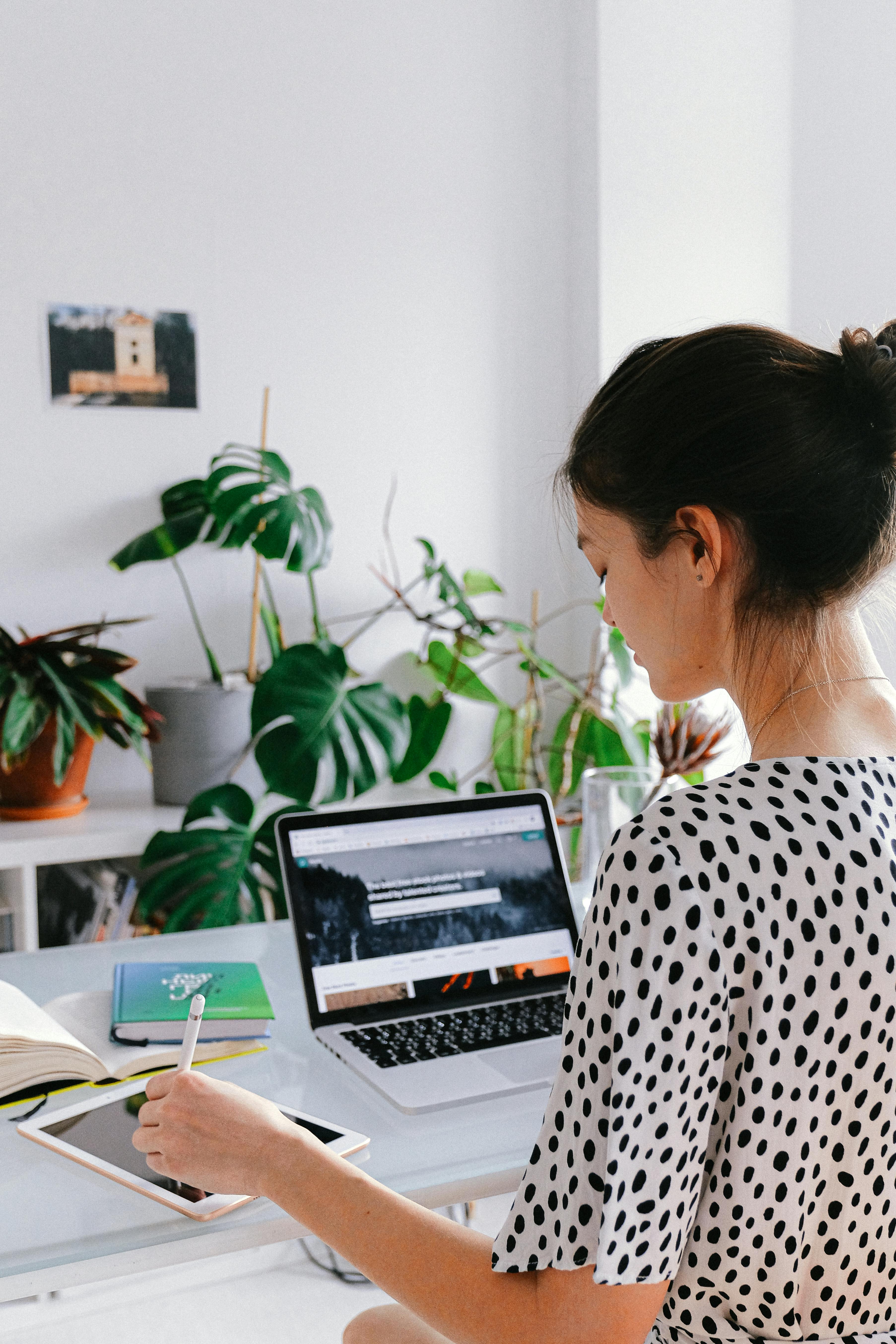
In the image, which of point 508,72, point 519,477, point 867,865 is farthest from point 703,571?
point 508,72

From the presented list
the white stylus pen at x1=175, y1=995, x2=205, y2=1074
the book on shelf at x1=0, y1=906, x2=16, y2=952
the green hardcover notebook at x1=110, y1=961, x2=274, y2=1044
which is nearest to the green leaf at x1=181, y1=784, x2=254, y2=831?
the book on shelf at x1=0, y1=906, x2=16, y2=952

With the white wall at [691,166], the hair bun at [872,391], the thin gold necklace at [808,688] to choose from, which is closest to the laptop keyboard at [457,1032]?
the thin gold necklace at [808,688]

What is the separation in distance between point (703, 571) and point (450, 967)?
660mm

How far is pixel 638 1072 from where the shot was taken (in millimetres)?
652

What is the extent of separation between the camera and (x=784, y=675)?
0.80 m

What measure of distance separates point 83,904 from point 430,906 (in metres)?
1.15

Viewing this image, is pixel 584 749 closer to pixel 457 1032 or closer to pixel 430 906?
pixel 430 906

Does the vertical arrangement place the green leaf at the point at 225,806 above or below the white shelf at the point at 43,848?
above

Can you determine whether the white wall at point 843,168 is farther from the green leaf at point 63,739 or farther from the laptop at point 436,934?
the green leaf at point 63,739

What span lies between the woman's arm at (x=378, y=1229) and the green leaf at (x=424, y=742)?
4.72ft

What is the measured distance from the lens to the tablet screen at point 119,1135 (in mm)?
914

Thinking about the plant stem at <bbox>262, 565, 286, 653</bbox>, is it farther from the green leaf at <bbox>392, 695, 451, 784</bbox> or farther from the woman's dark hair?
the woman's dark hair

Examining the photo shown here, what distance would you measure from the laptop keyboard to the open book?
12cm

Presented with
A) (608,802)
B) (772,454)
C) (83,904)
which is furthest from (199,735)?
(772,454)
